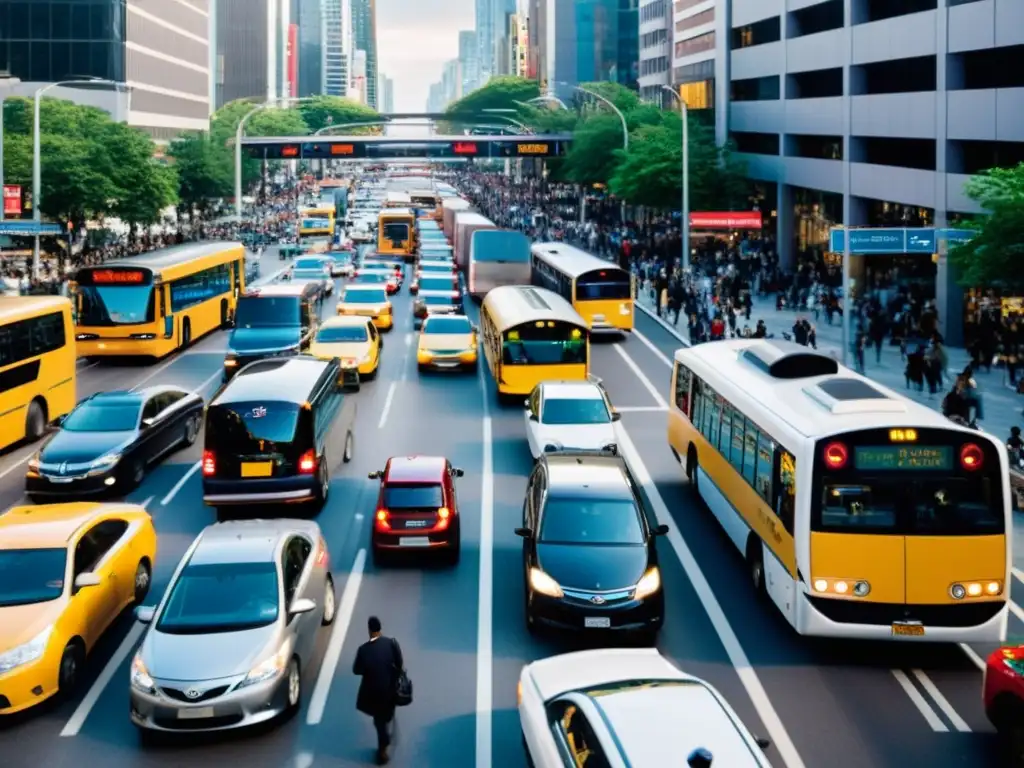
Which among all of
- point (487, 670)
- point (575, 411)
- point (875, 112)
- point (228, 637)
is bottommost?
point (487, 670)

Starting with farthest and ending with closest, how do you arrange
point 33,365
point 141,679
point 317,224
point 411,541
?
point 317,224
point 33,365
point 411,541
point 141,679

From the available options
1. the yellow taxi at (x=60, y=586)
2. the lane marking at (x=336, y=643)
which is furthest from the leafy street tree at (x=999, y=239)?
the yellow taxi at (x=60, y=586)

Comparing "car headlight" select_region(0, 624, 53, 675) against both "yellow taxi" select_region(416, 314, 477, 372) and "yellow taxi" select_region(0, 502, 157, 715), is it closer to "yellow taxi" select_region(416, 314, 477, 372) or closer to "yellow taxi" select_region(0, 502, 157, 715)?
"yellow taxi" select_region(0, 502, 157, 715)

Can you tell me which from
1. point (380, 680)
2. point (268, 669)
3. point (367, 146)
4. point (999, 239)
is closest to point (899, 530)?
point (380, 680)

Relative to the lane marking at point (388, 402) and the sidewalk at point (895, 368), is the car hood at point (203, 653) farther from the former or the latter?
the sidewalk at point (895, 368)

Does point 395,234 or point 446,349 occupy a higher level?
point 395,234

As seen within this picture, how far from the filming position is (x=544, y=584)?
48.1 ft

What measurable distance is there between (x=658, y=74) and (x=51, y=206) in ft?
268

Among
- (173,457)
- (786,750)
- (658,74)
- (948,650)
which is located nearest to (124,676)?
(786,750)

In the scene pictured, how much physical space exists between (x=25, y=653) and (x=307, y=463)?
291 inches

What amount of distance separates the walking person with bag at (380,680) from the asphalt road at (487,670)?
58 centimetres

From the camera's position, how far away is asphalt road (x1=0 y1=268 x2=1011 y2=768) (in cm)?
1232

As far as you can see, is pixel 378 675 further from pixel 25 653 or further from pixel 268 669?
pixel 25 653

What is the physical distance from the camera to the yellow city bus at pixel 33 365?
2516cm
